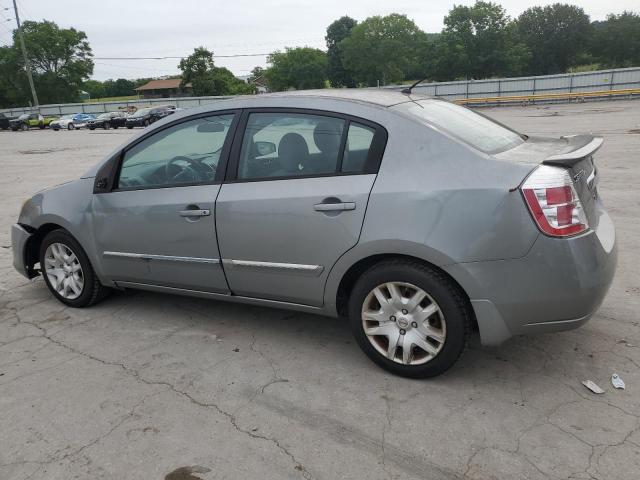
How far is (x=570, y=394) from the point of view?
2871 mm

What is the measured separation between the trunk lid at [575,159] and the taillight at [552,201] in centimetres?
8

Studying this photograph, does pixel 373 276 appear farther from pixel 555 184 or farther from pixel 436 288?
pixel 555 184

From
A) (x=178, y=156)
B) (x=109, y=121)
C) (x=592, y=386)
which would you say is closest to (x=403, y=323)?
(x=592, y=386)

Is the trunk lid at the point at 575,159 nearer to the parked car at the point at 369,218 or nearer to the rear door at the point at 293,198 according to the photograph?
the parked car at the point at 369,218

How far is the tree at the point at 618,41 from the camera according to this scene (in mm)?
75812

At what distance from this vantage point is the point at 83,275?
4289mm

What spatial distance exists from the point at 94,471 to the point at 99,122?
128 ft

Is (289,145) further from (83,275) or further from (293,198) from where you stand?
(83,275)

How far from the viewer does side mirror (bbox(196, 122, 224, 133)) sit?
3594mm

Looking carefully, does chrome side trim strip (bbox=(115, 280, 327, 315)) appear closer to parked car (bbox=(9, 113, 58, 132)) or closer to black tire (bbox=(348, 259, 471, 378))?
black tire (bbox=(348, 259, 471, 378))

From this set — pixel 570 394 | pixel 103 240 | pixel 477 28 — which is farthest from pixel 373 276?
pixel 477 28

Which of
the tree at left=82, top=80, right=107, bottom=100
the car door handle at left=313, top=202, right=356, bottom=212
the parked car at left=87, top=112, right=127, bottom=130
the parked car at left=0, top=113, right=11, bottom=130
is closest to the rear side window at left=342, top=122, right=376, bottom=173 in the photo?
the car door handle at left=313, top=202, right=356, bottom=212

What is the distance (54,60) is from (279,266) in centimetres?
8335

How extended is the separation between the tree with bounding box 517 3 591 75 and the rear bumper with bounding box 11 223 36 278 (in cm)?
9028
